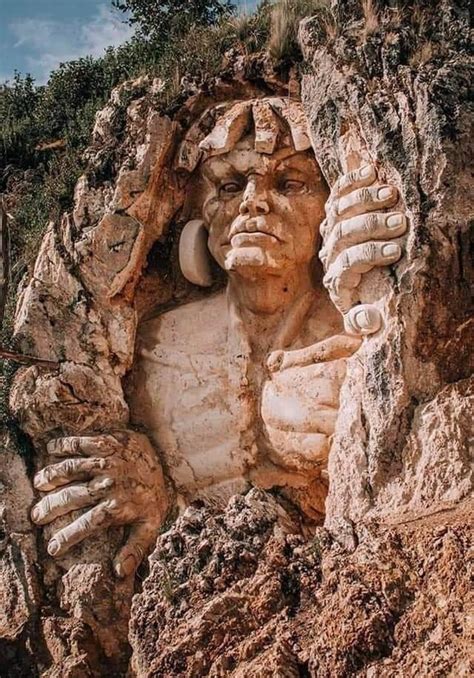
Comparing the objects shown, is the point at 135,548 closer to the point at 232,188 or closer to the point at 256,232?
the point at 256,232

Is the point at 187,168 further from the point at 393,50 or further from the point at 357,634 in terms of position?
the point at 357,634

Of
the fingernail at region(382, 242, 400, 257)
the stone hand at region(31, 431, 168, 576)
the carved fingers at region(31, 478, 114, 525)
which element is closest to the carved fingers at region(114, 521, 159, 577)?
the stone hand at region(31, 431, 168, 576)

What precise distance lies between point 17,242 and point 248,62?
2.48 metres

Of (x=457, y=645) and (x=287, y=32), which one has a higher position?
(x=287, y=32)

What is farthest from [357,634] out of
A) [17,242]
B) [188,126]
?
[17,242]

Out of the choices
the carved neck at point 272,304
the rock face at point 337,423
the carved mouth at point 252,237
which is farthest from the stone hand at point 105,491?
the carved mouth at point 252,237

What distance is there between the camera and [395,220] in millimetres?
7547

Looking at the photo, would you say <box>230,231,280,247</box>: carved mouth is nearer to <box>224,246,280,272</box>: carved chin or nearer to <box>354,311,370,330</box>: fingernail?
<box>224,246,280,272</box>: carved chin

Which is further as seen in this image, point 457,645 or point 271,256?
point 271,256

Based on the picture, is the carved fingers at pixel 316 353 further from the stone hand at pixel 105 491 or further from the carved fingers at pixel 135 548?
the carved fingers at pixel 135 548

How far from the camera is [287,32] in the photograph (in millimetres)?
8898

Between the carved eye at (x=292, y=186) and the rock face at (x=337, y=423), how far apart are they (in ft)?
0.85

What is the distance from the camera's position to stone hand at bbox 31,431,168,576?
862 cm

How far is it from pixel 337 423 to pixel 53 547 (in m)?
2.02
